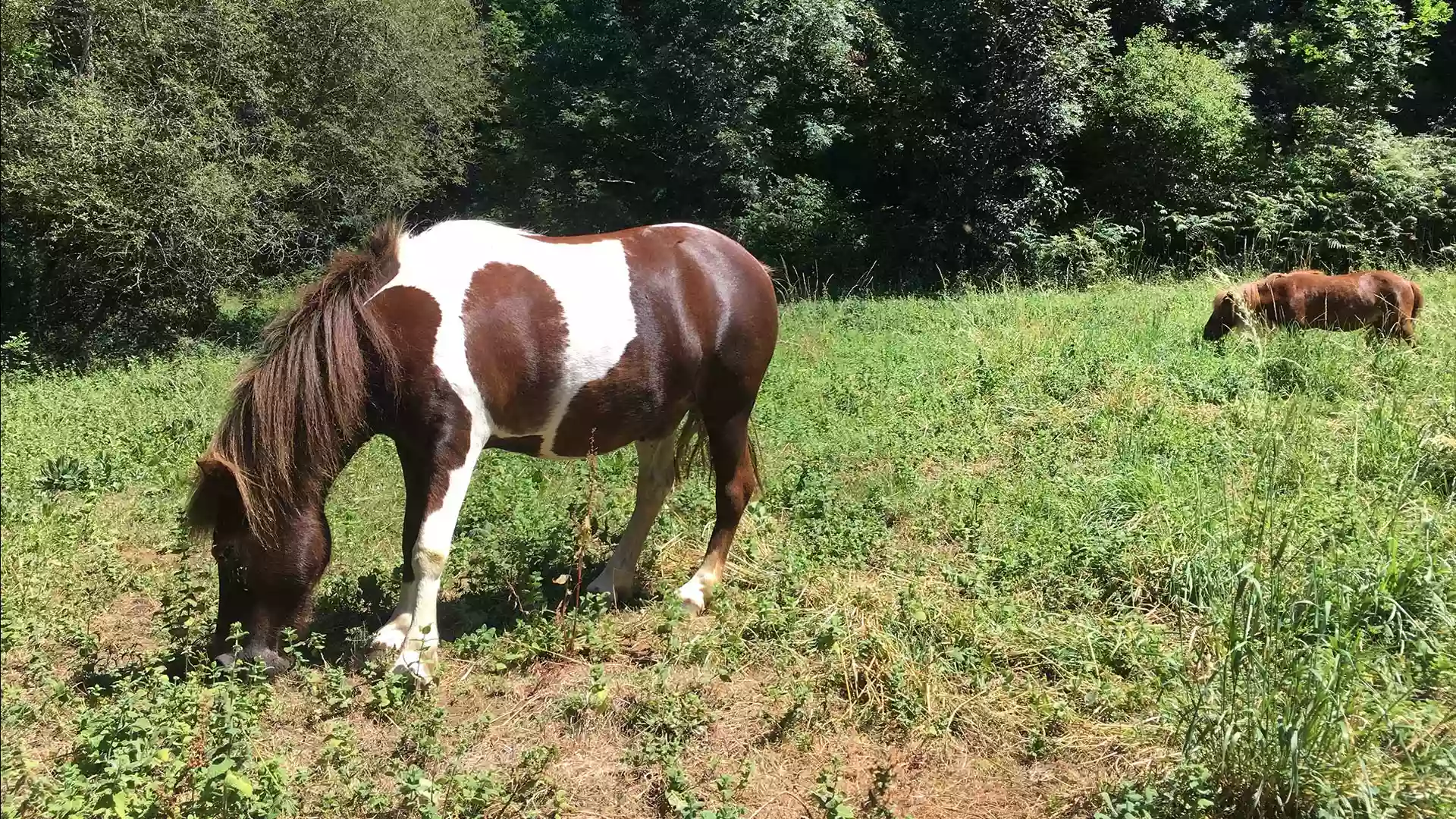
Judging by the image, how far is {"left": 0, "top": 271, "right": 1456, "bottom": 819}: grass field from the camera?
224cm

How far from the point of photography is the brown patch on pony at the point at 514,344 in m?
3.04

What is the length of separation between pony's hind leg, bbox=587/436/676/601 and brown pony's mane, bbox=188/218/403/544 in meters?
1.28

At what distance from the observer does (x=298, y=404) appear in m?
2.78

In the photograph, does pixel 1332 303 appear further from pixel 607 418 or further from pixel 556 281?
pixel 556 281

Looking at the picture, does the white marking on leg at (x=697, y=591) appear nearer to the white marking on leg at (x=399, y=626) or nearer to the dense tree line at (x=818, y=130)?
the white marking on leg at (x=399, y=626)

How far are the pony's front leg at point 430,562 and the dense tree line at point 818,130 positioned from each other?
693 centimetres

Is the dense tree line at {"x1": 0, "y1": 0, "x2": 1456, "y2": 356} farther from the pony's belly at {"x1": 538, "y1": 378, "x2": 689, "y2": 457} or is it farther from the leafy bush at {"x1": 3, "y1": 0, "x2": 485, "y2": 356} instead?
the pony's belly at {"x1": 538, "y1": 378, "x2": 689, "y2": 457}

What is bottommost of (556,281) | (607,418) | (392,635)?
(392,635)

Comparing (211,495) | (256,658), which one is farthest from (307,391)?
(256,658)

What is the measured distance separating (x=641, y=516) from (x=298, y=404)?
157cm

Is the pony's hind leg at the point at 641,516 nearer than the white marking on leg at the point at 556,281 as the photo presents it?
No

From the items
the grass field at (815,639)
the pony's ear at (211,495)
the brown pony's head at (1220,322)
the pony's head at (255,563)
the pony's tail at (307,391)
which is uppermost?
the pony's tail at (307,391)

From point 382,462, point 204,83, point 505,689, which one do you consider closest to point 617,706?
point 505,689

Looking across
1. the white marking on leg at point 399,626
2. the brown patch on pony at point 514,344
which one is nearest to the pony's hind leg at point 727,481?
the brown patch on pony at point 514,344
